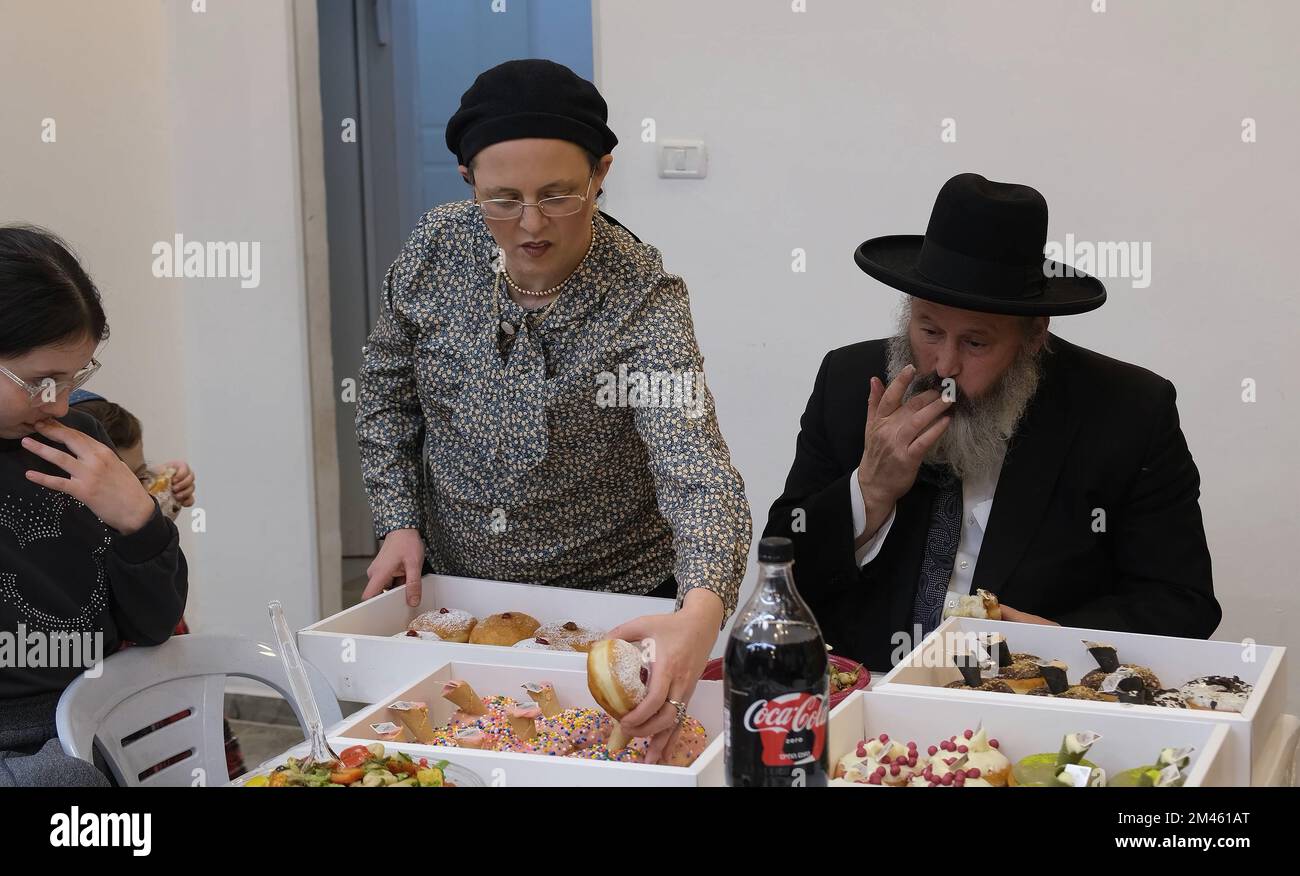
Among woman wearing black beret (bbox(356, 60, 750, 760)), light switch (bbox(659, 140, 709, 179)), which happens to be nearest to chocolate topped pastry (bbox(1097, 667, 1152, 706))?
woman wearing black beret (bbox(356, 60, 750, 760))

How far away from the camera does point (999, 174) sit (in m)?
3.80

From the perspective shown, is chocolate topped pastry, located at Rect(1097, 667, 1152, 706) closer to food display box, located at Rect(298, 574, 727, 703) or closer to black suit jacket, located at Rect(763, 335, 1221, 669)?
black suit jacket, located at Rect(763, 335, 1221, 669)

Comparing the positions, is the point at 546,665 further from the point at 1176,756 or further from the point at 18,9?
the point at 18,9

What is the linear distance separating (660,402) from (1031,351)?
802 millimetres

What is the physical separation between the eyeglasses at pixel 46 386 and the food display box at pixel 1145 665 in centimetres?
129

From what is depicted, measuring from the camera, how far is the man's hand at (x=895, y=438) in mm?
2326

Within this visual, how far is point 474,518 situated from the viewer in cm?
235

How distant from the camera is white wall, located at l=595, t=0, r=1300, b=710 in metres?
3.62

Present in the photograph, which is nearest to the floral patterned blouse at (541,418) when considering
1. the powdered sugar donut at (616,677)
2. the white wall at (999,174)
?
the powdered sugar donut at (616,677)

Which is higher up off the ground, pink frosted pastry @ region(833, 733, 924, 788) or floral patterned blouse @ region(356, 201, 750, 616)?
floral patterned blouse @ region(356, 201, 750, 616)

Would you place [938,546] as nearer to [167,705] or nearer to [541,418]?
[541,418]

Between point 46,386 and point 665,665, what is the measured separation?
105cm

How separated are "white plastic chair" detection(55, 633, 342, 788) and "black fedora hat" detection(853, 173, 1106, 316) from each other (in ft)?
4.22

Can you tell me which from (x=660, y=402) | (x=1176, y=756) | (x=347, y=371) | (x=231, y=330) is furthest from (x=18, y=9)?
(x=1176, y=756)
